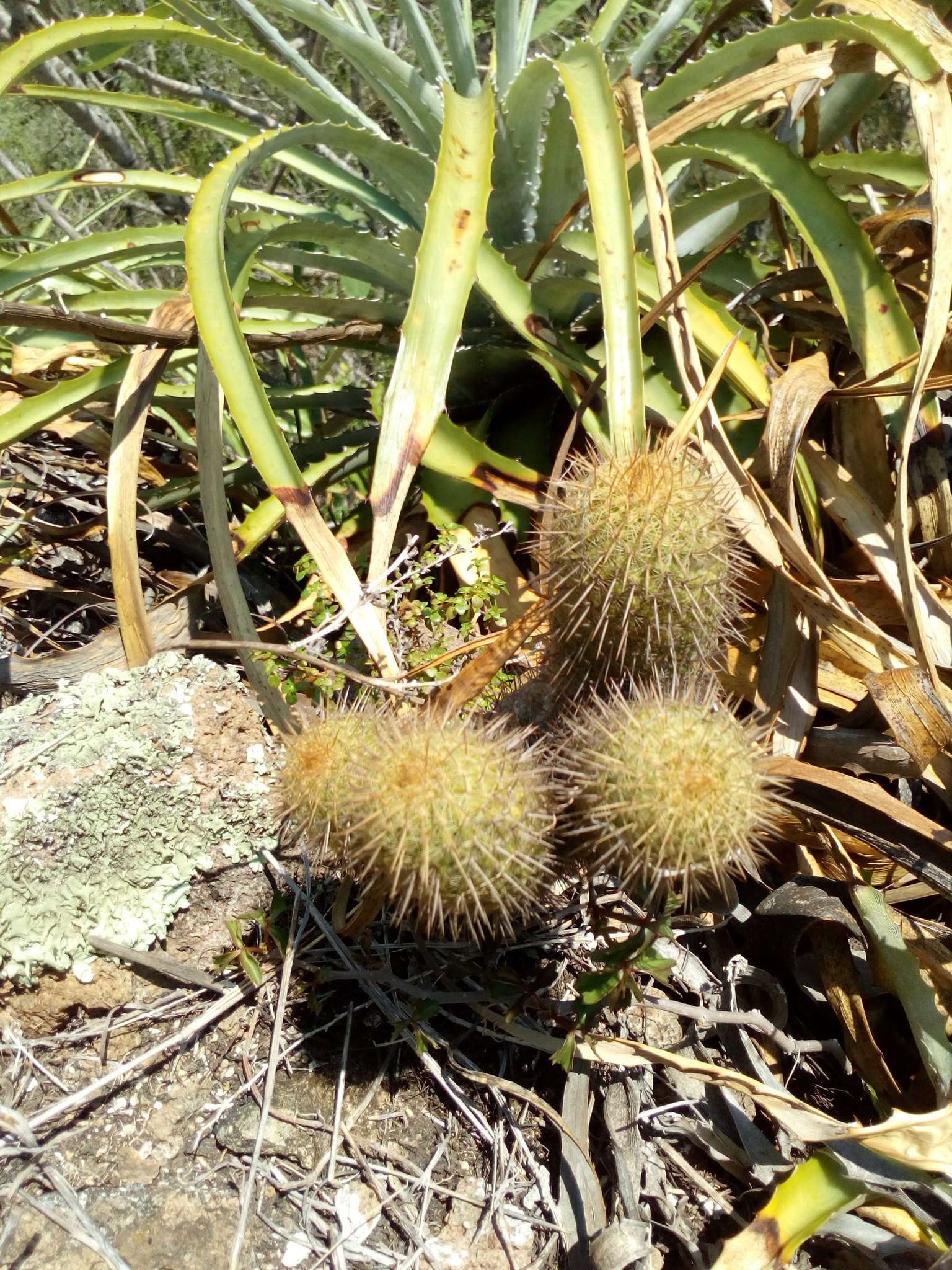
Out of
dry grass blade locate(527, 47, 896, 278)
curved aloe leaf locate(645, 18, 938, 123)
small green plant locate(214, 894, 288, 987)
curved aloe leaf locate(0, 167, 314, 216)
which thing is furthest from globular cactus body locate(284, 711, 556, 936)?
curved aloe leaf locate(0, 167, 314, 216)

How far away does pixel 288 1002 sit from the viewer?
1.35 m

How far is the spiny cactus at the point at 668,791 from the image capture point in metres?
0.90

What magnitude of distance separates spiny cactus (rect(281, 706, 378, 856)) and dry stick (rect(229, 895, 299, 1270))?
1.17ft

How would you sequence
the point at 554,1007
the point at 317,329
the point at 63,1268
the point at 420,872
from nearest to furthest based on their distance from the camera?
the point at 420,872, the point at 63,1268, the point at 554,1007, the point at 317,329

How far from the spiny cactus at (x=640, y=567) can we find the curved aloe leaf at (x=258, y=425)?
10.6 inches

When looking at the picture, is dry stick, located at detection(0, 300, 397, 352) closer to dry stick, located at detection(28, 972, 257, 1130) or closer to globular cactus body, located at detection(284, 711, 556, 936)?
globular cactus body, located at detection(284, 711, 556, 936)

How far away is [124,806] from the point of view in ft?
4.62

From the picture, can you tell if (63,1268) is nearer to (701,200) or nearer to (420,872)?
(420,872)

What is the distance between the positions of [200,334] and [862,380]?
3.93ft

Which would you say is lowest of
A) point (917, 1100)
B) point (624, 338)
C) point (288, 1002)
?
point (288, 1002)

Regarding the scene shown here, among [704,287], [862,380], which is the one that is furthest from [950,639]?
[704,287]

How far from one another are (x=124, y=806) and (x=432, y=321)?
2.96 feet

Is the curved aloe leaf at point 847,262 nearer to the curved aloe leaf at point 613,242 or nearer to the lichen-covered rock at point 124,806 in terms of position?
the curved aloe leaf at point 613,242

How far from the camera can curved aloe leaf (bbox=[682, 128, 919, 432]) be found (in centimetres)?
164
